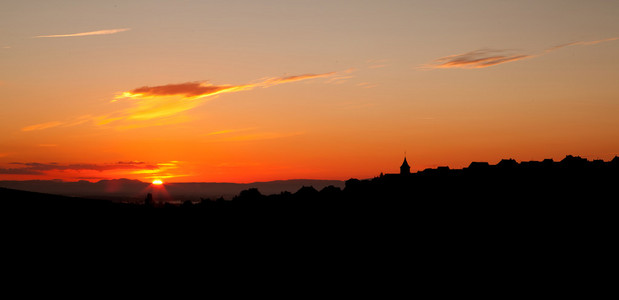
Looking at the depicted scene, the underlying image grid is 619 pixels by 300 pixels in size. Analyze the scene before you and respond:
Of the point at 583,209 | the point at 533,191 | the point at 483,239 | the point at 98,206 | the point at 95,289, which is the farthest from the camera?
the point at 533,191

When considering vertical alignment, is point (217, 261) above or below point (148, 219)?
below

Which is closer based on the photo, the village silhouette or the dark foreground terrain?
the dark foreground terrain

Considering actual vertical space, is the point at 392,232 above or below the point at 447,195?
below

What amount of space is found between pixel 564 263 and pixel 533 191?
26206 millimetres

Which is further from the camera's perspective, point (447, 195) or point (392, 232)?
point (447, 195)

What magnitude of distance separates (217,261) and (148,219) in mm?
12460

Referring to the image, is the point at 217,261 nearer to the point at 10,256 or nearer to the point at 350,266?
the point at 350,266

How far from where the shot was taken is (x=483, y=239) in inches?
2859

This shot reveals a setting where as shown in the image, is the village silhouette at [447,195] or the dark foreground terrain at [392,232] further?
the village silhouette at [447,195]

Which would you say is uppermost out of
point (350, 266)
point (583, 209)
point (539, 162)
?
point (539, 162)

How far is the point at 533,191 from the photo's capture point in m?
87.4

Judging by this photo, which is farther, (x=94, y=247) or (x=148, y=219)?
(x=148, y=219)

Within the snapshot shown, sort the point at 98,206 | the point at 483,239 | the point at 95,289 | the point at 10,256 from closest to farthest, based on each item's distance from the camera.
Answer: the point at 10,256 → the point at 95,289 → the point at 98,206 → the point at 483,239

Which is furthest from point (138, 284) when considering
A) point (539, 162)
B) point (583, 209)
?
point (539, 162)
